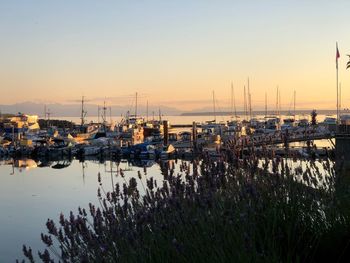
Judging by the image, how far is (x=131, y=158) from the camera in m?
67.0

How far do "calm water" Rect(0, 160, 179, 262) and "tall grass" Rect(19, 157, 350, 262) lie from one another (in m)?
4.03

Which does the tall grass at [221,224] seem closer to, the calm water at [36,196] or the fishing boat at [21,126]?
the calm water at [36,196]

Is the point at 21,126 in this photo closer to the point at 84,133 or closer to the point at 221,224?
the point at 84,133

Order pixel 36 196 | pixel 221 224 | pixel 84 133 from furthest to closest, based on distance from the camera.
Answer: pixel 84 133, pixel 36 196, pixel 221 224

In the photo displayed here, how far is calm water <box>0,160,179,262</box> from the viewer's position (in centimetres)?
2138

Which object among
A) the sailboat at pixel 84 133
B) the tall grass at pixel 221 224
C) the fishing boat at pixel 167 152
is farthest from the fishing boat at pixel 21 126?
the tall grass at pixel 221 224

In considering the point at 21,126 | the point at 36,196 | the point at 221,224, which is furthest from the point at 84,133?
the point at 221,224

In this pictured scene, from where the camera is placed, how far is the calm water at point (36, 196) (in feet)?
70.1

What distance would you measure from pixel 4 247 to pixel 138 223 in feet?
54.5

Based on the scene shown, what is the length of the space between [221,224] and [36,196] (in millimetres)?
34210

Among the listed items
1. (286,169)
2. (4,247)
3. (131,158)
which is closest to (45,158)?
(131,158)

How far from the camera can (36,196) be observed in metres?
36.5

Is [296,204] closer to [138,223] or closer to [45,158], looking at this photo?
[138,223]

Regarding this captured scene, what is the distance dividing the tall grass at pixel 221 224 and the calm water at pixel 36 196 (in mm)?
4028
